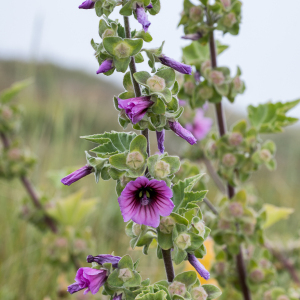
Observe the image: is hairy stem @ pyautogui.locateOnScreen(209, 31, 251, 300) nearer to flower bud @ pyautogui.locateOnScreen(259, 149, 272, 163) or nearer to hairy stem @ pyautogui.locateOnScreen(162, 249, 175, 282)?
flower bud @ pyautogui.locateOnScreen(259, 149, 272, 163)

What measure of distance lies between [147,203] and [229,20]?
1.02 m

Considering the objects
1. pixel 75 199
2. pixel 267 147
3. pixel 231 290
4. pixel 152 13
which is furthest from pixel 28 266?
pixel 152 13

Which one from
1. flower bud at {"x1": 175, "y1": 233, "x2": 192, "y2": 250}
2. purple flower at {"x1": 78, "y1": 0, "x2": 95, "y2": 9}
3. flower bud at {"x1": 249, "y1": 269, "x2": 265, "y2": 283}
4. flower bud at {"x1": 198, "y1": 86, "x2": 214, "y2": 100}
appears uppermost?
purple flower at {"x1": 78, "y1": 0, "x2": 95, "y2": 9}

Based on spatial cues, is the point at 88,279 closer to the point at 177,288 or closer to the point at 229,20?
the point at 177,288

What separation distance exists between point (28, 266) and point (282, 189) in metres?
4.43

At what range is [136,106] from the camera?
89cm

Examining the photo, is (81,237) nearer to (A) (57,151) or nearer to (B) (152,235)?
(B) (152,235)

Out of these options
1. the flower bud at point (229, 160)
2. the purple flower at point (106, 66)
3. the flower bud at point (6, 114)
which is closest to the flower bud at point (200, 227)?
the purple flower at point (106, 66)

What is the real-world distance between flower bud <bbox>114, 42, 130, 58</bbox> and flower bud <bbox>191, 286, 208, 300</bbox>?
617 millimetres

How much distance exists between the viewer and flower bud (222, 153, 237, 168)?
1.74m

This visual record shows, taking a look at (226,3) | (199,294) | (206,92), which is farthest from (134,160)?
(226,3)

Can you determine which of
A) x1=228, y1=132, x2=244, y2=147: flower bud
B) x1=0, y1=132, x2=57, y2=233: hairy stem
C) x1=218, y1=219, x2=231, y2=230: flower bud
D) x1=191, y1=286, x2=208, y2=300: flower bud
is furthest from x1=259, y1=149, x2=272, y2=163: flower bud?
x1=0, y1=132, x2=57, y2=233: hairy stem

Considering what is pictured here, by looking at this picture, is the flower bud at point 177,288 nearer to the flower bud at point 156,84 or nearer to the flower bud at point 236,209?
the flower bud at point 156,84

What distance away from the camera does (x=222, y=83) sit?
66.7 inches
